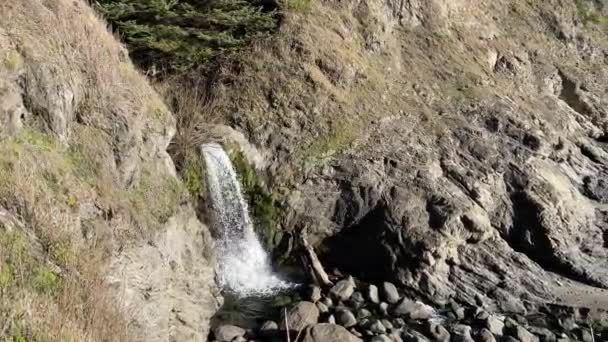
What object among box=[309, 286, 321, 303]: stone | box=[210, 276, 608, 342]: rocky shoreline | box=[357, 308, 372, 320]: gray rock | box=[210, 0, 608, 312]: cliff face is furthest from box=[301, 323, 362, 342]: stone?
box=[210, 0, 608, 312]: cliff face

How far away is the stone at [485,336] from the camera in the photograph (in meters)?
13.3

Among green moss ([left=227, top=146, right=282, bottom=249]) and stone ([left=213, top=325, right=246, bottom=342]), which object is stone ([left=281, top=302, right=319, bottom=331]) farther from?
green moss ([left=227, top=146, right=282, bottom=249])

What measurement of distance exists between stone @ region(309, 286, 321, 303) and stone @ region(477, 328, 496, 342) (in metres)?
3.77

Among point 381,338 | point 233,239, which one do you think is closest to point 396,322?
point 381,338

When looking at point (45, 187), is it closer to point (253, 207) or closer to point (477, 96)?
point (253, 207)

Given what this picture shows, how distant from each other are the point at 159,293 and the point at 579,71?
843 inches

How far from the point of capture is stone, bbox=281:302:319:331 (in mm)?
12766

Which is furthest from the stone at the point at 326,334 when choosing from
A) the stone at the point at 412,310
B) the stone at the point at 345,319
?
the stone at the point at 412,310

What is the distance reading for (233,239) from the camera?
15438 mm

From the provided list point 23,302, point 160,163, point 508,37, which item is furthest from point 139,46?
point 508,37

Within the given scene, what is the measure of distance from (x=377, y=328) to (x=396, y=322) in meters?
0.88

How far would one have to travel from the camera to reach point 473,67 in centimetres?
2231

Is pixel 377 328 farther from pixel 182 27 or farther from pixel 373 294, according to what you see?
pixel 182 27

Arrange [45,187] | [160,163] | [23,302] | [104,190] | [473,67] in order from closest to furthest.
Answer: [23,302], [45,187], [104,190], [160,163], [473,67]
